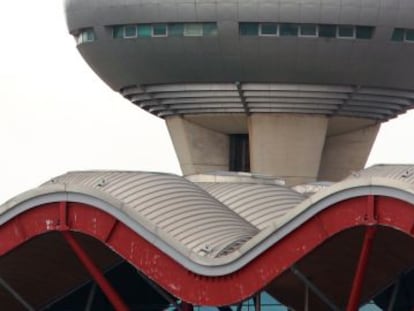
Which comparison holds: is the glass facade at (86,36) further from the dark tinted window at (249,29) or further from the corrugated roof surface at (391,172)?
the corrugated roof surface at (391,172)

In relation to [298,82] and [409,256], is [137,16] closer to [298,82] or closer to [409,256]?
[298,82]

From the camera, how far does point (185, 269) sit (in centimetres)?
4525

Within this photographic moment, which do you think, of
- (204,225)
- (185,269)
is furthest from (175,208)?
(185,269)

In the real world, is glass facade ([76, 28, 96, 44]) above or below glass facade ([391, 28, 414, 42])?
above

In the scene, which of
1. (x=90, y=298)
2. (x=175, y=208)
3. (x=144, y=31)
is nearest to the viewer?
(x=175, y=208)

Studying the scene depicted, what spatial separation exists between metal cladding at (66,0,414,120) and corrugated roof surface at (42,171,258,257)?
1766 cm

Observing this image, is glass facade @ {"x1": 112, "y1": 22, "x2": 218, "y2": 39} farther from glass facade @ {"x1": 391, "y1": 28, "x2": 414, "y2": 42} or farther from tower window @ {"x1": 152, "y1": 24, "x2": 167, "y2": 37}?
glass facade @ {"x1": 391, "y1": 28, "x2": 414, "y2": 42}

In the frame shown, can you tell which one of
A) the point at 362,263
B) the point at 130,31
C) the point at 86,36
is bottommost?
the point at 362,263

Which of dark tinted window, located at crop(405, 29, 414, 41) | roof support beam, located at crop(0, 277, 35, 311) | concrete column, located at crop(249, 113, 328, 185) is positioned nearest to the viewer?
roof support beam, located at crop(0, 277, 35, 311)

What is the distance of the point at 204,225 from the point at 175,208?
109 cm

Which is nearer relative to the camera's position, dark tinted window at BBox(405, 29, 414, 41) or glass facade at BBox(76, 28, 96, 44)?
dark tinted window at BBox(405, 29, 414, 41)

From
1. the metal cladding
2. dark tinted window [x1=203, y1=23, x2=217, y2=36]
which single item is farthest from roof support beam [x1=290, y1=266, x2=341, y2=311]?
dark tinted window [x1=203, y1=23, x2=217, y2=36]

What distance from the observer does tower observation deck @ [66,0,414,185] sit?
69.3m

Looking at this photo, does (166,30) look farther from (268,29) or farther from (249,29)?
(268,29)
